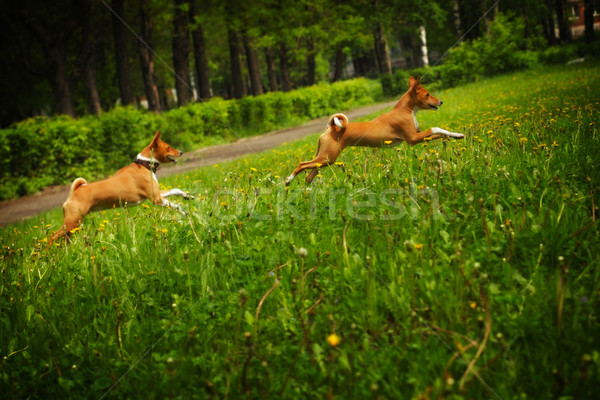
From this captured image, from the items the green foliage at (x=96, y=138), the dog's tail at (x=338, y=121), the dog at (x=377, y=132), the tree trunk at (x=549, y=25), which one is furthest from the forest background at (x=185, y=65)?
the dog's tail at (x=338, y=121)

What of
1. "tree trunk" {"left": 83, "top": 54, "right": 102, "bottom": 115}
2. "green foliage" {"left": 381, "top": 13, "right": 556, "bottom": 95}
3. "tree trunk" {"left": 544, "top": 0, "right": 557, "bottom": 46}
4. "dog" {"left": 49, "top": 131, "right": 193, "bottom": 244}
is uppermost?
"tree trunk" {"left": 544, "top": 0, "right": 557, "bottom": 46}

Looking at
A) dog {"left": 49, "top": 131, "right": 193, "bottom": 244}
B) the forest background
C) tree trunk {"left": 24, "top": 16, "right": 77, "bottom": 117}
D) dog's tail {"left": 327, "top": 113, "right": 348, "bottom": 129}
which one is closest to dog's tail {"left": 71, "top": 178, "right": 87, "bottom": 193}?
dog {"left": 49, "top": 131, "right": 193, "bottom": 244}

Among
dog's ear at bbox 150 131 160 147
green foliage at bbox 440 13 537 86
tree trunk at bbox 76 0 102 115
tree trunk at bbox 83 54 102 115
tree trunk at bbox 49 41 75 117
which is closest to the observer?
dog's ear at bbox 150 131 160 147

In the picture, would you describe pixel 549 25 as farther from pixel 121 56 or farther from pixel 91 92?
pixel 91 92

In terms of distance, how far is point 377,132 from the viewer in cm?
603

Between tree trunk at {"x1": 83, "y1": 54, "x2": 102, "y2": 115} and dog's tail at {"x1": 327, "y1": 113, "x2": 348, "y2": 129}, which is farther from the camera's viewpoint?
tree trunk at {"x1": 83, "y1": 54, "x2": 102, "y2": 115}

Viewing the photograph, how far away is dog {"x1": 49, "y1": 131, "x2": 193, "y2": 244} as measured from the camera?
5.82 metres

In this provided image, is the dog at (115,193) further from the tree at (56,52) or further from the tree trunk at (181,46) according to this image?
the tree at (56,52)

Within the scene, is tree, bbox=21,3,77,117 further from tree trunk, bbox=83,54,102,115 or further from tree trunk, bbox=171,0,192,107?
tree trunk, bbox=171,0,192,107

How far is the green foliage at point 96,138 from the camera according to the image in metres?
13.3

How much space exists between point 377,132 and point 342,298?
11.6ft

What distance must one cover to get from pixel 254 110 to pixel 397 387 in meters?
20.8

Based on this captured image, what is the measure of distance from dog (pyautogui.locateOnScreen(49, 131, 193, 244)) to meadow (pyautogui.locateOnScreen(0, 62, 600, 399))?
1.09 metres

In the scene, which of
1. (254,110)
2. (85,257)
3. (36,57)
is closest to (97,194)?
(85,257)
